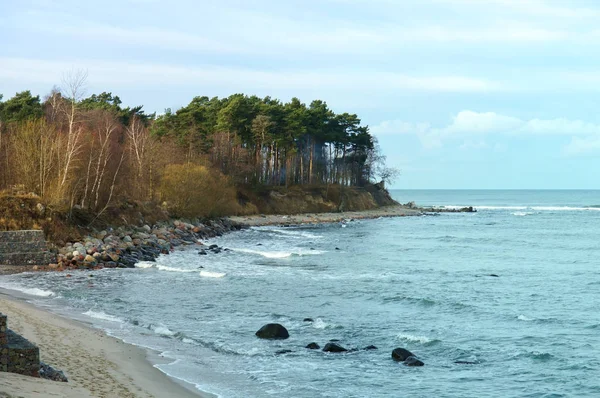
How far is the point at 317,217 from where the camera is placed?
9100 cm

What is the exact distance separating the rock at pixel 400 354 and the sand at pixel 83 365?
6031mm

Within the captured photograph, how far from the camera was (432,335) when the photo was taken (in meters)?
20.6

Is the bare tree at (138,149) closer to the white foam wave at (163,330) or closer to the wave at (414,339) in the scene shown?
the white foam wave at (163,330)

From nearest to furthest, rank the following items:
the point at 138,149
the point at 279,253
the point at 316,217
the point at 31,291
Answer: the point at 31,291 → the point at 279,253 → the point at 138,149 → the point at 316,217

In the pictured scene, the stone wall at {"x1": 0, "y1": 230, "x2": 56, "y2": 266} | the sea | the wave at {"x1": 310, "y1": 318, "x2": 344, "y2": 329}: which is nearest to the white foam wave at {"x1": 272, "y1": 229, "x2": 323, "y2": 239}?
the sea

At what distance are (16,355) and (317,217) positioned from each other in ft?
261

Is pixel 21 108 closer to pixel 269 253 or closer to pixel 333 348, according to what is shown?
pixel 269 253

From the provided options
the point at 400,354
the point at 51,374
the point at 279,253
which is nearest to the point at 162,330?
the point at 400,354

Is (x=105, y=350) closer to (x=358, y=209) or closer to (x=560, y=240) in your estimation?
(x=560, y=240)

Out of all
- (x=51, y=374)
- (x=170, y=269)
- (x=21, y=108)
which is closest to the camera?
(x=51, y=374)

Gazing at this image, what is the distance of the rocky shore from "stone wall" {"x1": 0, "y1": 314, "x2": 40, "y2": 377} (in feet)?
74.3

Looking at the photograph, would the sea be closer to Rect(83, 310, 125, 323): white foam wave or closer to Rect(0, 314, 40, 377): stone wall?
Rect(83, 310, 125, 323): white foam wave

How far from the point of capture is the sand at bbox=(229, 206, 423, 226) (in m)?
80.4

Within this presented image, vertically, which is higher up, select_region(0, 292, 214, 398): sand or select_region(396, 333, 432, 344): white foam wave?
select_region(0, 292, 214, 398): sand
